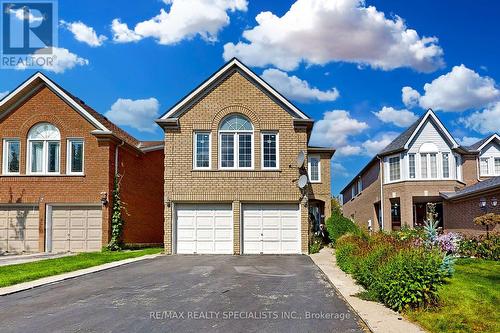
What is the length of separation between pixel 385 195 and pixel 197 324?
2757 cm

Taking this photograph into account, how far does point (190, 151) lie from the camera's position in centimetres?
2209

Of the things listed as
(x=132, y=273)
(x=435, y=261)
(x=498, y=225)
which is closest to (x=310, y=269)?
(x=132, y=273)

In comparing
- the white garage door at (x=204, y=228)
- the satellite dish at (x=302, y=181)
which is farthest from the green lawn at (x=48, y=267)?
the satellite dish at (x=302, y=181)

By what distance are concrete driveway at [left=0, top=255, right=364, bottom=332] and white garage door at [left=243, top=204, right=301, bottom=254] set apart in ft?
21.1

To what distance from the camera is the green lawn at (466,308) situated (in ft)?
25.6

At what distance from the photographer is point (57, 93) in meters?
23.6

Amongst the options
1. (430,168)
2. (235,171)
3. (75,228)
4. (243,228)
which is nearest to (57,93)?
(75,228)

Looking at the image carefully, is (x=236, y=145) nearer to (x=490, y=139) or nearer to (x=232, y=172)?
(x=232, y=172)

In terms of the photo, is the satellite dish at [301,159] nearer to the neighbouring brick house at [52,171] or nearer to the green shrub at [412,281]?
the neighbouring brick house at [52,171]

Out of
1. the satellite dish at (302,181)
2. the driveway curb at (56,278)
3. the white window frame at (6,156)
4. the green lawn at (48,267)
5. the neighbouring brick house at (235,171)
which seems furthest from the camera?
the white window frame at (6,156)

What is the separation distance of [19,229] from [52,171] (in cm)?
326

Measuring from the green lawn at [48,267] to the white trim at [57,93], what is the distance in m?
6.66

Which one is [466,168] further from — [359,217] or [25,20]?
[25,20]

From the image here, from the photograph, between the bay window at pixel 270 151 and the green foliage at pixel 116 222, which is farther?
the green foliage at pixel 116 222
